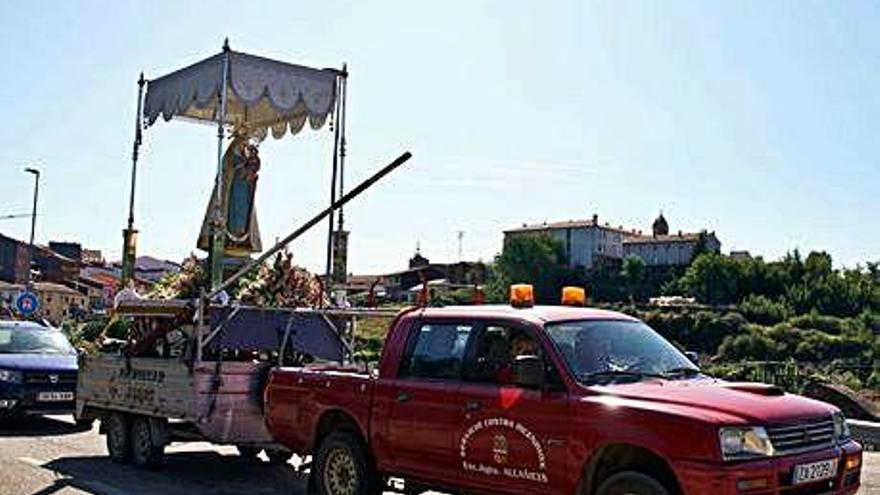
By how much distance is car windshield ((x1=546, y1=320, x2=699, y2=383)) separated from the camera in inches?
275

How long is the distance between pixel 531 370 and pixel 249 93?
305 inches

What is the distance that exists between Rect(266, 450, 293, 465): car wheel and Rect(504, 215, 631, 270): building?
14314 centimetres

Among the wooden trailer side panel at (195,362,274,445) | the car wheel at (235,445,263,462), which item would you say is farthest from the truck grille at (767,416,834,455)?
the car wheel at (235,445,263,462)

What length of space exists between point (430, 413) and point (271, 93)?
282 inches

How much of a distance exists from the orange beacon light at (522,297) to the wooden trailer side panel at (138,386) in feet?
12.2

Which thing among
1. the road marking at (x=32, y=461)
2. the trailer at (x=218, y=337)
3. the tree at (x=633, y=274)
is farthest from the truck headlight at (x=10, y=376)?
the tree at (x=633, y=274)

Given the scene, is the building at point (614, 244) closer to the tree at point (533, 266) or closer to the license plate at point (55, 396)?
the tree at point (533, 266)

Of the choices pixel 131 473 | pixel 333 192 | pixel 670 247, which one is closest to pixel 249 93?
pixel 333 192

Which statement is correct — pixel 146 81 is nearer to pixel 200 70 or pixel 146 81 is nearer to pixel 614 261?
pixel 200 70

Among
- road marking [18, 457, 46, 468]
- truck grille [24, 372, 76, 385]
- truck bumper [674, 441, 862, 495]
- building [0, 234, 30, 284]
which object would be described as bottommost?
road marking [18, 457, 46, 468]

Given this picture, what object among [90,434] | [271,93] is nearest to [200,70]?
[271,93]

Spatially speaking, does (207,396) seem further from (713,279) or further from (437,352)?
(713,279)

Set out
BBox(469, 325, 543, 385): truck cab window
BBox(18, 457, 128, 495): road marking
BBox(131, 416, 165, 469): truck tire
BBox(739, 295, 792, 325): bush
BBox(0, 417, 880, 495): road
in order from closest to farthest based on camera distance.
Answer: BBox(469, 325, 543, 385): truck cab window
BBox(18, 457, 128, 495): road marking
BBox(0, 417, 880, 495): road
BBox(131, 416, 165, 469): truck tire
BBox(739, 295, 792, 325): bush

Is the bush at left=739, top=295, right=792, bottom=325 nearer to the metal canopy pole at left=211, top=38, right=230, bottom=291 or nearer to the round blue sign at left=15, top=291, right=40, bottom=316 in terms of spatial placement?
the round blue sign at left=15, top=291, right=40, bottom=316
